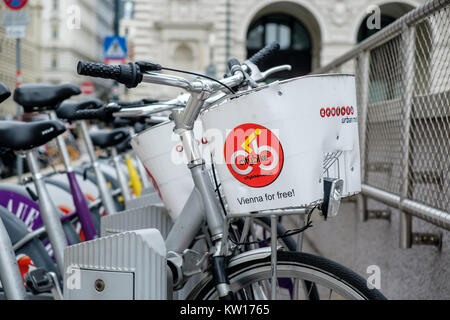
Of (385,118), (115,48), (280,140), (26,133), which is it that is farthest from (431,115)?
(115,48)

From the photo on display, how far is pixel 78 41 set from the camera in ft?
184

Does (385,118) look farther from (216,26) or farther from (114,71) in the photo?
(216,26)

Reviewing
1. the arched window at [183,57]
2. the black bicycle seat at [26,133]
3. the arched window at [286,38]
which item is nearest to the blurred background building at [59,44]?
the arched window at [286,38]

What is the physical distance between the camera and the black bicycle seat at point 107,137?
3.70 meters

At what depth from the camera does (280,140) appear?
1.54m

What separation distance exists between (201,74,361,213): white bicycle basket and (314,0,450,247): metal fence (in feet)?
3.21

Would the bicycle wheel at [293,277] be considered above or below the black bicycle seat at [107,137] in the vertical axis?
below

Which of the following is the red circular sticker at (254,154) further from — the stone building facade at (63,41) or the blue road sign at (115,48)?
the stone building facade at (63,41)

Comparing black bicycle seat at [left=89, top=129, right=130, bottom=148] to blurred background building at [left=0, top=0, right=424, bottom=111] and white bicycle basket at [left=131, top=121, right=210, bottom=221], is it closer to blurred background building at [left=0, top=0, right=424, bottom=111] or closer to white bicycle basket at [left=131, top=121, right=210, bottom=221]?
white bicycle basket at [left=131, top=121, right=210, bottom=221]

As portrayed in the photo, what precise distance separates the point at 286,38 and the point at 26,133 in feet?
83.5

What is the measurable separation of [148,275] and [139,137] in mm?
639

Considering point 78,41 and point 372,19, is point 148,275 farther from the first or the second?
point 78,41

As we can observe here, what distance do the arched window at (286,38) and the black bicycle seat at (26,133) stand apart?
979 inches
